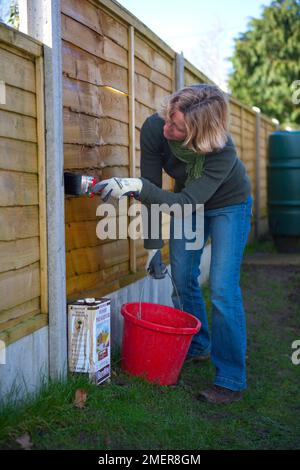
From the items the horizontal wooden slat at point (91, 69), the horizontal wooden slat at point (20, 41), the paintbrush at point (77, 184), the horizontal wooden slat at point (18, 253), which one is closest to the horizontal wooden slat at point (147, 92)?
the horizontal wooden slat at point (91, 69)

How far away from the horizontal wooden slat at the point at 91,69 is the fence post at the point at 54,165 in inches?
8.5

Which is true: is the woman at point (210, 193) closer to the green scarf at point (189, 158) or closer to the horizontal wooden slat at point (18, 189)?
the green scarf at point (189, 158)

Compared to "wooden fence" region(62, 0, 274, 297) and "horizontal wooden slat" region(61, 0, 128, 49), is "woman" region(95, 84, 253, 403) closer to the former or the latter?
"wooden fence" region(62, 0, 274, 297)

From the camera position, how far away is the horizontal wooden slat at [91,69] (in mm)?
3129

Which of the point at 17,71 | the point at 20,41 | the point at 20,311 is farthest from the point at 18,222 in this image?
the point at 20,41

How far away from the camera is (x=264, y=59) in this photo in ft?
65.1

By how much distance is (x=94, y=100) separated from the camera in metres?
3.46

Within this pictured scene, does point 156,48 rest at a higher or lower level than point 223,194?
higher

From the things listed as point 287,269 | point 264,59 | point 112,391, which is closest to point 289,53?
point 264,59

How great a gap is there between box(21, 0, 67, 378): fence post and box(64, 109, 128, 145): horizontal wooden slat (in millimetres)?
214

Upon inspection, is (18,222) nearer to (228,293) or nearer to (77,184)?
(77,184)

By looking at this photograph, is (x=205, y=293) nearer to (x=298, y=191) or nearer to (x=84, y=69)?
(x=84, y=69)

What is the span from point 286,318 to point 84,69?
2755 mm

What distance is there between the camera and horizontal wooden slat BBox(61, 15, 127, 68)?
3.13m
